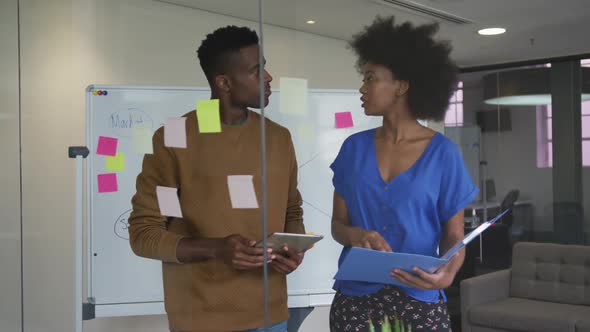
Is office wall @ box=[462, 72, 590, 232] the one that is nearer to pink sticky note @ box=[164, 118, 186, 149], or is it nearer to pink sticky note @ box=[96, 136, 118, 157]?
pink sticky note @ box=[164, 118, 186, 149]

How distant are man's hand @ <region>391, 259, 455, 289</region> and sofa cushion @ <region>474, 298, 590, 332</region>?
0.21 feet

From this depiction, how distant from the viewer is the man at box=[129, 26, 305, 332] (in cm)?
141

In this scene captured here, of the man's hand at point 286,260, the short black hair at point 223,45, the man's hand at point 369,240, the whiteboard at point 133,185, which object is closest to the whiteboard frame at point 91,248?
the whiteboard at point 133,185

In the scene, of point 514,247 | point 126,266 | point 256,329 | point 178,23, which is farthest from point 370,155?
point 126,266

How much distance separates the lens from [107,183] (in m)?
2.47

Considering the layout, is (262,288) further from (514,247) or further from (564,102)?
(564,102)

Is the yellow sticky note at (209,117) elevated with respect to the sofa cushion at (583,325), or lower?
elevated

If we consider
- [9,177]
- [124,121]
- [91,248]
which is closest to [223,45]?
[124,121]

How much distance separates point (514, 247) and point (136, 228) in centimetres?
86

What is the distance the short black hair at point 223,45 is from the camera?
1.46m

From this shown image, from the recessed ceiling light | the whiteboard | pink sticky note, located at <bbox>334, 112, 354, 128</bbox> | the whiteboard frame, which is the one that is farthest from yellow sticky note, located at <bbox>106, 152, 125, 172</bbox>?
the recessed ceiling light

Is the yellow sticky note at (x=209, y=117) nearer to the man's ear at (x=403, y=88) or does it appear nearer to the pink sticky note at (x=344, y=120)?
the pink sticky note at (x=344, y=120)

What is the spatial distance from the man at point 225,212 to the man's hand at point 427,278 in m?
0.34

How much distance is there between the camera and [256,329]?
1.48 m
